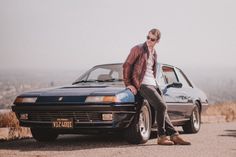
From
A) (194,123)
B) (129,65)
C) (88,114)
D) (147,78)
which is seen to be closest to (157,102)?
(147,78)

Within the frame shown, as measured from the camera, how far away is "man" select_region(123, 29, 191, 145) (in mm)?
8727

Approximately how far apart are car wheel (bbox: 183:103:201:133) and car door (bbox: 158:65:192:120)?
1.74 ft

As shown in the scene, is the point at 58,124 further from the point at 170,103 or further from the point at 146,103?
the point at 170,103

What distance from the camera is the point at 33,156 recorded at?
7.38 m

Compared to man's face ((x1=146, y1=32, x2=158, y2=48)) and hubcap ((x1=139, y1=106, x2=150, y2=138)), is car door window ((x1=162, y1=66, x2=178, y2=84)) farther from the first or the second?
man's face ((x1=146, y1=32, x2=158, y2=48))

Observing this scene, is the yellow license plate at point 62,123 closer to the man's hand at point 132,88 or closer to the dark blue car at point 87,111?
the dark blue car at point 87,111

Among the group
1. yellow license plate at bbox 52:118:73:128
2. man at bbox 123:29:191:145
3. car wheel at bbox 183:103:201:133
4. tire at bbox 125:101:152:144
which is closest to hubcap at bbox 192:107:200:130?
car wheel at bbox 183:103:201:133

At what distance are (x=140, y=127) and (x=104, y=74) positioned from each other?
5.18 feet

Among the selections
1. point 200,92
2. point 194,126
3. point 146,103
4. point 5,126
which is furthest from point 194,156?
point 5,126

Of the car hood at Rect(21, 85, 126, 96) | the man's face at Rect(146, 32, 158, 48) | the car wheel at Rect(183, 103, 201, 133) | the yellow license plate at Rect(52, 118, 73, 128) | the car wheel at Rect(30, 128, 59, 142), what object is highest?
the man's face at Rect(146, 32, 158, 48)

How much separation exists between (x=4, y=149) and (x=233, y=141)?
13.2 feet

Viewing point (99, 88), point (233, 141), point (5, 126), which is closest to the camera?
point (99, 88)

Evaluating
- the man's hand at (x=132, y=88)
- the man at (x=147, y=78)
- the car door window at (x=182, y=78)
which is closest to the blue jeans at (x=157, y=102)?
the man at (x=147, y=78)

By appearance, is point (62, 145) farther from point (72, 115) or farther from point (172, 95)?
point (172, 95)
